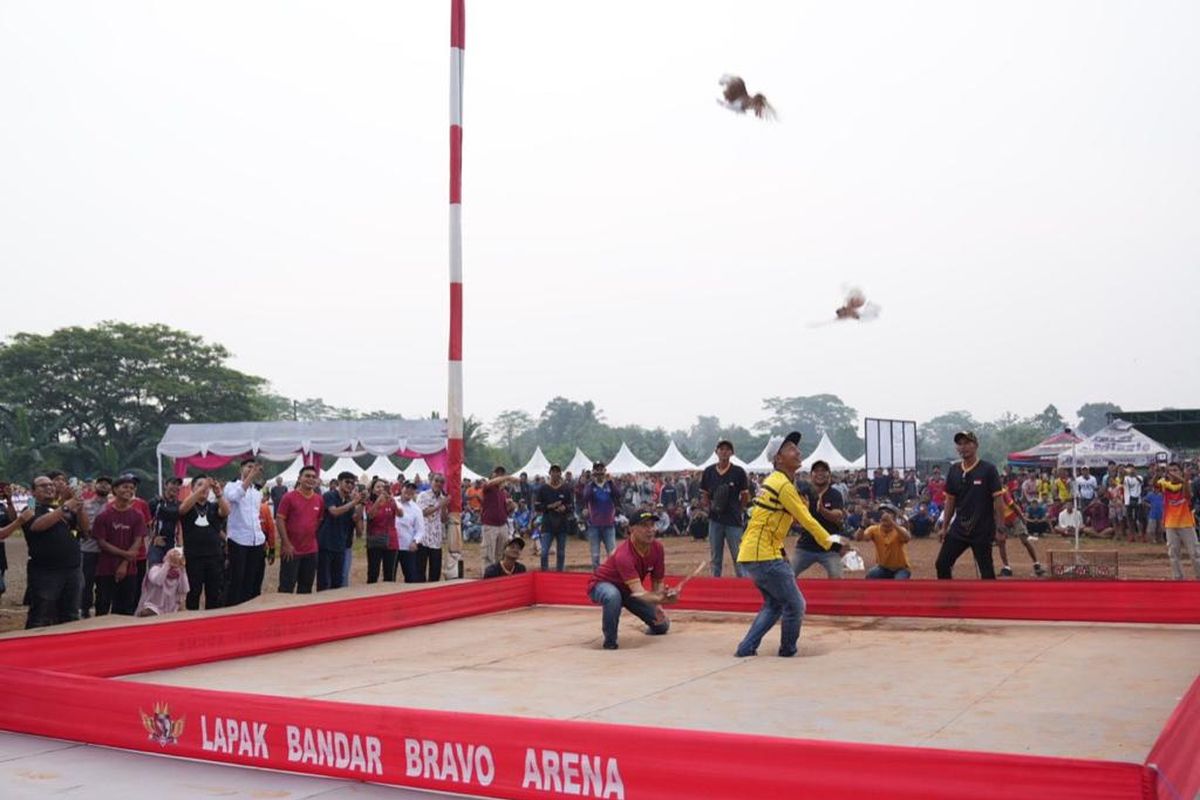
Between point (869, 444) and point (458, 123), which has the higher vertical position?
point (458, 123)

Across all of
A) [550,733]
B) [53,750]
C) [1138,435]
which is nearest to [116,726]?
[53,750]

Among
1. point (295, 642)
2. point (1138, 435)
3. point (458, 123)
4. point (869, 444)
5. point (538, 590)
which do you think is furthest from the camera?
point (1138, 435)

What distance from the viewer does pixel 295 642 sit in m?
10.7

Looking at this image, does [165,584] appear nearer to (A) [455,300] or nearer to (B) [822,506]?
(A) [455,300]

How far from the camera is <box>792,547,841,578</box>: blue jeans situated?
472 inches

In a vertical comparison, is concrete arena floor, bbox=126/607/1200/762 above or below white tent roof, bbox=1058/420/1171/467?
below

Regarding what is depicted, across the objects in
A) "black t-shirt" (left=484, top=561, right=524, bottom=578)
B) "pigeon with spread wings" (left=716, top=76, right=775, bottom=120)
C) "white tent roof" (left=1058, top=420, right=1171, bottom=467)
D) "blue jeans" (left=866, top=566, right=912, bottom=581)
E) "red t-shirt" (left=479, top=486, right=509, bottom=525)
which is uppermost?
"pigeon with spread wings" (left=716, top=76, right=775, bottom=120)

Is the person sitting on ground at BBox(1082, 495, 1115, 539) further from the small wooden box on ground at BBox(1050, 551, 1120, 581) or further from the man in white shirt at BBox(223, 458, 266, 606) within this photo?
the man in white shirt at BBox(223, 458, 266, 606)

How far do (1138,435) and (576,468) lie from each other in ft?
60.0

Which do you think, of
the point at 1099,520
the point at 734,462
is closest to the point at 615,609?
the point at 734,462

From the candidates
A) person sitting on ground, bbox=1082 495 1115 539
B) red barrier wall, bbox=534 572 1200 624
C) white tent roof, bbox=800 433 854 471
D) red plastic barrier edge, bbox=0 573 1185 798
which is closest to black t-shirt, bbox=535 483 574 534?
red barrier wall, bbox=534 572 1200 624

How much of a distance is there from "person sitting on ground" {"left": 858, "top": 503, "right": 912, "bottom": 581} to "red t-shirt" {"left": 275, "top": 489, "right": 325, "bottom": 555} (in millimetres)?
6102

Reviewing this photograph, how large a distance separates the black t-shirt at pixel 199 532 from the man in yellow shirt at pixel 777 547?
19.1ft

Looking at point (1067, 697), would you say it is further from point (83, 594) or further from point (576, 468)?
point (576, 468)
